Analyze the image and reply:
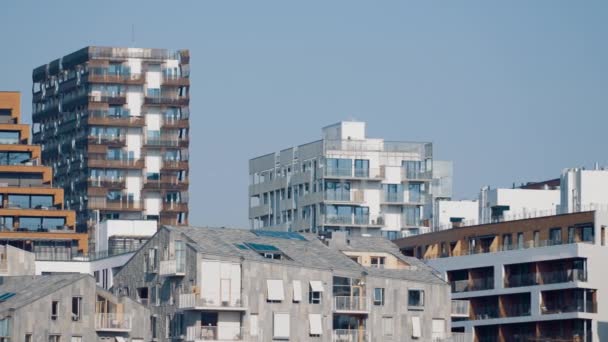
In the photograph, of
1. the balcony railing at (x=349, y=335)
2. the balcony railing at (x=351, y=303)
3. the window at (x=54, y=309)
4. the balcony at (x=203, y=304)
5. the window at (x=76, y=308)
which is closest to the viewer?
the window at (x=54, y=309)

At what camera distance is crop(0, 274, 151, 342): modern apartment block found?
146 m

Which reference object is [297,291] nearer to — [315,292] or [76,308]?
[315,292]

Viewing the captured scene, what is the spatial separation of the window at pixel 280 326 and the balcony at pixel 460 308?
1874cm

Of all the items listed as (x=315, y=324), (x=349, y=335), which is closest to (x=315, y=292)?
(x=315, y=324)

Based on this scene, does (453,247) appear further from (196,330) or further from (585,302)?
(196,330)

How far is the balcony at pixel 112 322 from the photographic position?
150 meters

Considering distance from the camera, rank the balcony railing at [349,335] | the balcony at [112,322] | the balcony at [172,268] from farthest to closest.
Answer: the balcony railing at [349,335]
the balcony at [172,268]
the balcony at [112,322]

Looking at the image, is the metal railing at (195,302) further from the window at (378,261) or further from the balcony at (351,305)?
the window at (378,261)

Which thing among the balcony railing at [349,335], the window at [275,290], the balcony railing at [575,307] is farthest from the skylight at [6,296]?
the balcony railing at [575,307]

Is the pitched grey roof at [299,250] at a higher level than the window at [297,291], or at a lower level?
higher

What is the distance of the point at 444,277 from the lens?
185625mm

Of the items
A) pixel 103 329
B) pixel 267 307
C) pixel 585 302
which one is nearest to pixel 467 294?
pixel 585 302

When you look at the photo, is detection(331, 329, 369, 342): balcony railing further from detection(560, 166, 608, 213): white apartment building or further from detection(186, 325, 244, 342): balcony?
detection(560, 166, 608, 213): white apartment building

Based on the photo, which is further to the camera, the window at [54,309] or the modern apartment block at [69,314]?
the window at [54,309]
